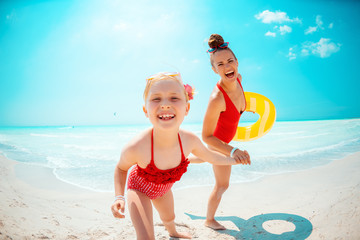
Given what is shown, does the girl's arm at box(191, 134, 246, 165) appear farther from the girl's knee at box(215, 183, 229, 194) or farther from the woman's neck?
the woman's neck

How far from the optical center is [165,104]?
1.71 m

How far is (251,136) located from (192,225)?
A: 1.61m

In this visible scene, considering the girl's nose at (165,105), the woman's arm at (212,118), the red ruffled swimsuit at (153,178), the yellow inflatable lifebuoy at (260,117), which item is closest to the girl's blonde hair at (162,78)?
the girl's nose at (165,105)

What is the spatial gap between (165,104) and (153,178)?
73cm

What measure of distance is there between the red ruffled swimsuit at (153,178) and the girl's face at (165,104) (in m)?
0.33

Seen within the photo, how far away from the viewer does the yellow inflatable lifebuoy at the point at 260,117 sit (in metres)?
3.31

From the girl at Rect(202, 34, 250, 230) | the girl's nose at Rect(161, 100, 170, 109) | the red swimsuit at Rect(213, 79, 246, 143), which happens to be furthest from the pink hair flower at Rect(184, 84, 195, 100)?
the red swimsuit at Rect(213, 79, 246, 143)

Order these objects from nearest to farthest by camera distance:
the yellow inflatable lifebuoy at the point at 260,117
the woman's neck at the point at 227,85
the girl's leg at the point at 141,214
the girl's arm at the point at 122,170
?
the girl's leg at the point at 141,214 < the girl's arm at the point at 122,170 < the woman's neck at the point at 227,85 < the yellow inflatable lifebuoy at the point at 260,117

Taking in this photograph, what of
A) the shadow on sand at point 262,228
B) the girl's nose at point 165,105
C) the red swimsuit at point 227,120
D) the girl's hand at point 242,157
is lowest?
the shadow on sand at point 262,228

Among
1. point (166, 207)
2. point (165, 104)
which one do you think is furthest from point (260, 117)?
point (165, 104)

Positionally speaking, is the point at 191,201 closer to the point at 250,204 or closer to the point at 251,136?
the point at 250,204

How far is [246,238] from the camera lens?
2477mm

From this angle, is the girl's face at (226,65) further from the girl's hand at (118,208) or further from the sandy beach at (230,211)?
the sandy beach at (230,211)

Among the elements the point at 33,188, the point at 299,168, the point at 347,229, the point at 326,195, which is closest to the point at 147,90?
the point at 347,229
